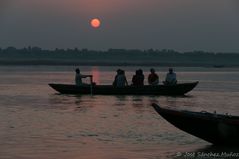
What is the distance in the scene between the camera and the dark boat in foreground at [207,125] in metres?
14.4

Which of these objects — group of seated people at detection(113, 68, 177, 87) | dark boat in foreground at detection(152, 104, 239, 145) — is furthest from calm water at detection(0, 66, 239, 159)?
group of seated people at detection(113, 68, 177, 87)

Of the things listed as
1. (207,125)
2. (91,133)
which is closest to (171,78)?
(91,133)

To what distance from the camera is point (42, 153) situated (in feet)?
45.9

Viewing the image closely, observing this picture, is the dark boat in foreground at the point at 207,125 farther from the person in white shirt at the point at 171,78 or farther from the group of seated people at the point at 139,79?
the person in white shirt at the point at 171,78

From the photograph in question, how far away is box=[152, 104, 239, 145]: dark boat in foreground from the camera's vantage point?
47.1 feet

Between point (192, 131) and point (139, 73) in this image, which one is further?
point (139, 73)

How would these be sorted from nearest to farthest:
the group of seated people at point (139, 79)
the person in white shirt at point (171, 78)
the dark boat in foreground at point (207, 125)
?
the dark boat in foreground at point (207, 125), the group of seated people at point (139, 79), the person in white shirt at point (171, 78)

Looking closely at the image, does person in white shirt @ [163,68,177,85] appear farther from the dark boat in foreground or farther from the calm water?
the dark boat in foreground

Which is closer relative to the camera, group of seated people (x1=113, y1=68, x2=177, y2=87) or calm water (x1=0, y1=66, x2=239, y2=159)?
calm water (x1=0, y1=66, x2=239, y2=159)

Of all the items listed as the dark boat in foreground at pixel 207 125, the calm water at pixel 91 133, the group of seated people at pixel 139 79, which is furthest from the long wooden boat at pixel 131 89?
the dark boat in foreground at pixel 207 125

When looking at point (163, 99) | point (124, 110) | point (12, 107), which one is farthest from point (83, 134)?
point (163, 99)

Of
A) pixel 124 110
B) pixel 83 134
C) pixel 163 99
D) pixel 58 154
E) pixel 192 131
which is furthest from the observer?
pixel 163 99

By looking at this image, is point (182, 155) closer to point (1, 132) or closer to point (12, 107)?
point (1, 132)

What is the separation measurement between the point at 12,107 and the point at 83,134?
28.8 ft
